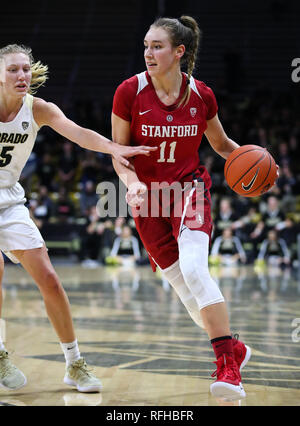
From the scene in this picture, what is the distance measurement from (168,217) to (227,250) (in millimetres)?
10281

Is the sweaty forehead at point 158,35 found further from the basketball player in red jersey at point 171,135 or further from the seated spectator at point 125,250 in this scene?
the seated spectator at point 125,250

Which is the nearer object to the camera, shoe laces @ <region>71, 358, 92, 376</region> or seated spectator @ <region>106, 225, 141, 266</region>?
shoe laces @ <region>71, 358, 92, 376</region>

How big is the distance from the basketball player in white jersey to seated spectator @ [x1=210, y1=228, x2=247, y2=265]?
10.2 meters

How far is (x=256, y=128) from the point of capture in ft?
54.0

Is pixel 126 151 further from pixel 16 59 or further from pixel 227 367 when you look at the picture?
pixel 227 367

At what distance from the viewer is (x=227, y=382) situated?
349 centimetres

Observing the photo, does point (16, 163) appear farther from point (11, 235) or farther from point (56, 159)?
point (56, 159)

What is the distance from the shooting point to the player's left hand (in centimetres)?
359

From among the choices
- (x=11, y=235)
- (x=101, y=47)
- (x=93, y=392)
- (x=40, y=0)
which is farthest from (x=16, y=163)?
(x=40, y=0)

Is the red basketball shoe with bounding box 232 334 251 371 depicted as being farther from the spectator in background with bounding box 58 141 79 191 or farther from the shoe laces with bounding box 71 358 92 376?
the spectator in background with bounding box 58 141 79 191

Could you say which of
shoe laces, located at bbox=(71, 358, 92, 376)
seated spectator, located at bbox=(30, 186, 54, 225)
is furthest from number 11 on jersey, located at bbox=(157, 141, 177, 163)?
seated spectator, located at bbox=(30, 186, 54, 225)

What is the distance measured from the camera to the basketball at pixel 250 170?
12.9 ft

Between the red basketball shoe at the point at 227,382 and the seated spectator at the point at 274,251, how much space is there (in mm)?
10082
